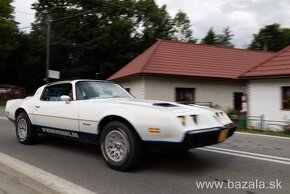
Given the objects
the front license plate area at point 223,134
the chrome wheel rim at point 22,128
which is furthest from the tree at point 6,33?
the front license plate area at point 223,134

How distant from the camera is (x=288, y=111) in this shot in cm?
1558

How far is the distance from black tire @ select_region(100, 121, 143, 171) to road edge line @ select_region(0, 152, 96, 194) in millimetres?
907

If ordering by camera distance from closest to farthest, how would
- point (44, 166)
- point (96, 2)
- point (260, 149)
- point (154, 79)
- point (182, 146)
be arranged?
point (182, 146), point (44, 166), point (260, 149), point (154, 79), point (96, 2)

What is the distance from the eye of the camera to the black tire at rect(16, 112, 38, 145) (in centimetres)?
775

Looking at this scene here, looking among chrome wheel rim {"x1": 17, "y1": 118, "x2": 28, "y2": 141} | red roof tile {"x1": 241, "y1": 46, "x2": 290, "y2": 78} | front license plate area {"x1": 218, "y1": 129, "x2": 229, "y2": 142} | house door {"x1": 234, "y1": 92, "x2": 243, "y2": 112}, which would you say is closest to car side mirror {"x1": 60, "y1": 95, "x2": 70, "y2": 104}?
chrome wheel rim {"x1": 17, "y1": 118, "x2": 28, "y2": 141}

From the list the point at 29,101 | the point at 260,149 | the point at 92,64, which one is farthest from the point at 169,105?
the point at 92,64

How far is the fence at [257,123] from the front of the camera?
14.5 m

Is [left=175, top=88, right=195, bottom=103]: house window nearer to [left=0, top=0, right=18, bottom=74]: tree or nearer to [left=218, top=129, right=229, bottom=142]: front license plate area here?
[left=218, top=129, right=229, bottom=142]: front license plate area

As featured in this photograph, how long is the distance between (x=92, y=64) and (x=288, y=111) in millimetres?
32402

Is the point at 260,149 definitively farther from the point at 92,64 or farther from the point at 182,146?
the point at 92,64

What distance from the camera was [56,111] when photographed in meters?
6.86

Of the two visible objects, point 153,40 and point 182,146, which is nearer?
point 182,146

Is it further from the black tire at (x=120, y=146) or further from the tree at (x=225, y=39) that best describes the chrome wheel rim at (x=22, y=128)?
the tree at (x=225, y=39)

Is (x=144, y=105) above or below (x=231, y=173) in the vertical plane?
above
